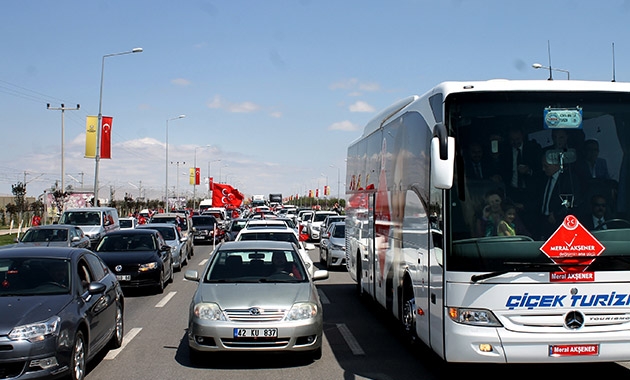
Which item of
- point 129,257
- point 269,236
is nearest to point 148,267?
point 129,257

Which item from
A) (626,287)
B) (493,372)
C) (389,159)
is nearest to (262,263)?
(389,159)

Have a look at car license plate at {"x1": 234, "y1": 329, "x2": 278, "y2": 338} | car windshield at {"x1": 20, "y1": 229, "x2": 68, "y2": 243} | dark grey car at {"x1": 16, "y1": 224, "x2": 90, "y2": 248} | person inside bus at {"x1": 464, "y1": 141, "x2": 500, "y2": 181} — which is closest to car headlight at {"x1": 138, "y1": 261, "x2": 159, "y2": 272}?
dark grey car at {"x1": 16, "y1": 224, "x2": 90, "y2": 248}

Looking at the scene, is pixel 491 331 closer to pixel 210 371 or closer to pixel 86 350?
pixel 210 371

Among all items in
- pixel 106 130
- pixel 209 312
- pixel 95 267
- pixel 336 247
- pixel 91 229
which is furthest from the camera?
pixel 106 130

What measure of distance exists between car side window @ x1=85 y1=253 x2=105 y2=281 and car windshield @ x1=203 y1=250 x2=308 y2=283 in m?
1.36

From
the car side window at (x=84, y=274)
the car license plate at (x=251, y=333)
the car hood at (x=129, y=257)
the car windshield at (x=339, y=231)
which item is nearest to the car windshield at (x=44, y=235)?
the car hood at (x=129, y=257)

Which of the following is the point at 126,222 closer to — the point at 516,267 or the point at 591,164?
the point at 516,267

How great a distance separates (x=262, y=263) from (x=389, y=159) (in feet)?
9.00

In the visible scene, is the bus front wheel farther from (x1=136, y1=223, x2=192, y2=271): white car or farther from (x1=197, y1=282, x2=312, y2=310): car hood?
(x1=136, y1=223, x2=192, y2=271): white car

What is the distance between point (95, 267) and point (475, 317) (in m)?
4.91

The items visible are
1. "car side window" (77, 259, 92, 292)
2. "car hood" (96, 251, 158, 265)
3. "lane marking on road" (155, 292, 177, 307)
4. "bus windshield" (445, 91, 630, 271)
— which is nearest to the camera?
"bus windshield" (445, 91, 630, 271)

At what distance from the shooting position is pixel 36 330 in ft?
22.0

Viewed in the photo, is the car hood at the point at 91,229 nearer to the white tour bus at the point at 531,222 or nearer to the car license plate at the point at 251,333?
the car license plate at the point at 251,333

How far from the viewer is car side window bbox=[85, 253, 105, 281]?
8.72 meters
